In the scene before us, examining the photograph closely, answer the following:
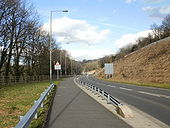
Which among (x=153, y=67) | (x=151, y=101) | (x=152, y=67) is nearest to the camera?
(x=151, y=101)

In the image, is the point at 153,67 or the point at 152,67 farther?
the point at 152,67

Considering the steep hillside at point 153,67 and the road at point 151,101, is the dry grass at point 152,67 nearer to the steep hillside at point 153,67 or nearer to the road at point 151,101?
the steep hillside at point 153,67

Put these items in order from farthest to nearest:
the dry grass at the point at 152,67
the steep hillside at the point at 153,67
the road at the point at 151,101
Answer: the steep hillside at the point at 153,67 < the dry grass at the point at 152,67 < the road at the point at 151,101

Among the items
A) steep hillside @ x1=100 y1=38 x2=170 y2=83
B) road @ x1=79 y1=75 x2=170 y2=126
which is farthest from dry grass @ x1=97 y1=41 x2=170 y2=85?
road @ x1=79 y1=75 x2=170 y2=126

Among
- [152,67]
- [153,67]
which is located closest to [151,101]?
[153,67]

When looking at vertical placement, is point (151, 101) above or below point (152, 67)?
below

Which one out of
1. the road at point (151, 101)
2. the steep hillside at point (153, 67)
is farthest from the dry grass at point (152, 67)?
the road at point (151, 101)

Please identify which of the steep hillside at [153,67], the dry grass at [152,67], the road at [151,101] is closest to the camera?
the road at [151,101]

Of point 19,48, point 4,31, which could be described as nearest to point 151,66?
point 19,48

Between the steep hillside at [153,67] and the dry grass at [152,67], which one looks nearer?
the dry grass at [152,67]

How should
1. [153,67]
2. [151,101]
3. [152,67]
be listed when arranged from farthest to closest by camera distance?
[152,67]
[153,67]
[151,101]

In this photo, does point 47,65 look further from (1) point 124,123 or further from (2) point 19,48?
(1) point 124,123

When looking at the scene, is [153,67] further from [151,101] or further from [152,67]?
[151,101]

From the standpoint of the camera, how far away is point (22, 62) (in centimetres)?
6034
